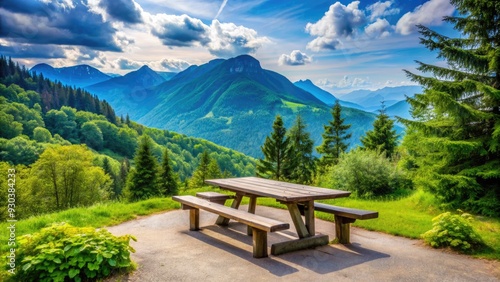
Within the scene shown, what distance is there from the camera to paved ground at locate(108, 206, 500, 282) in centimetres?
522

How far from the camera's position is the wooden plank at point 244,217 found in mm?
5535

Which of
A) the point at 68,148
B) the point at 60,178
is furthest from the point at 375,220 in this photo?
the point at 68,148

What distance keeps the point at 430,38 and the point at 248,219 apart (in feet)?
29.7

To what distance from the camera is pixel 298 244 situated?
650 cm

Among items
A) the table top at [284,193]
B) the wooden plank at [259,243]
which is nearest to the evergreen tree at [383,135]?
the table top at [284,193]

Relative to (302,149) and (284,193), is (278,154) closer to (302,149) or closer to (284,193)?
(302,149)

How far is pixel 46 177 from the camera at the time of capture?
146 ft

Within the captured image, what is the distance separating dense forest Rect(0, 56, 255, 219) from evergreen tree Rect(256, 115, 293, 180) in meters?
11.8

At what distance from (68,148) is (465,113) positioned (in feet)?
155

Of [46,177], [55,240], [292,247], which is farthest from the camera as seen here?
[46,177]

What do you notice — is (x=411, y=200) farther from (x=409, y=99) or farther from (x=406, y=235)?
(x=406, y=235)

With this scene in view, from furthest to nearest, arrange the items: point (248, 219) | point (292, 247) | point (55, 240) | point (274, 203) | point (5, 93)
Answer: point (5, 93) → point (274, 203) → point (292, 247) → point (248, 219) → point (55, 240)

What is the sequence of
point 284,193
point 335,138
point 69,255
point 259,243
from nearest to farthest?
point 69,255, point 259,243, point 284,193, point 335,138

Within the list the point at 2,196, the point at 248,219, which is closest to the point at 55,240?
the point at 248,219
